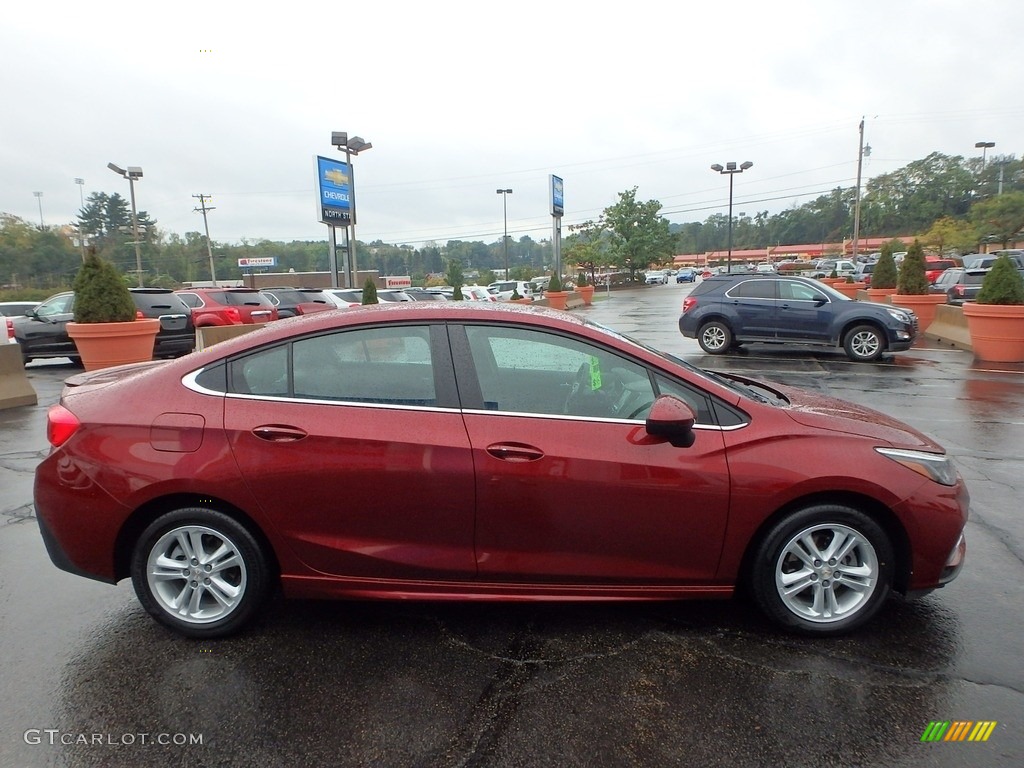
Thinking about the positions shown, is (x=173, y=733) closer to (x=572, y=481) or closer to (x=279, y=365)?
(x=279, y=365)

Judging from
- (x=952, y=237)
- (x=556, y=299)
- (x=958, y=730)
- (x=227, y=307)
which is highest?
(x=952, y=237)

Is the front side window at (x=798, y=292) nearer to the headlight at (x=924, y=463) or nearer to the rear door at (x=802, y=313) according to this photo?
the rear door at (x=802, y=313)

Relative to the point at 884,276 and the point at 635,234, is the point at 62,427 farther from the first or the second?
the point at 635,234

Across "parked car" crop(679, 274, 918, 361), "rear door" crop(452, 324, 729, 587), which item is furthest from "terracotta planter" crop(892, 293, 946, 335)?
"rear door" crop(452, 324, 729, 587)

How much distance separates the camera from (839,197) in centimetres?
11519

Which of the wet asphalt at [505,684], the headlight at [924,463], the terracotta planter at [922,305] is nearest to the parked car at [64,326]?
the wet asphalt at [505,684]

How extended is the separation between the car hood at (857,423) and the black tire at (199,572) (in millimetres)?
2670

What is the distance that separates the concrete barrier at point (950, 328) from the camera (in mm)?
14117

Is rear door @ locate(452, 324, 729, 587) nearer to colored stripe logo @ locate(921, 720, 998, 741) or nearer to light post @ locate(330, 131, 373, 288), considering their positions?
colored stripe logo @ locate(921, 720, 998, 741)

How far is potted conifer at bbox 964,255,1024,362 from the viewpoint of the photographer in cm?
1158

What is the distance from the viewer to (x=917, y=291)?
55.7ft

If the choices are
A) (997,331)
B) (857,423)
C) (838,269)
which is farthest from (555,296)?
(838,269)

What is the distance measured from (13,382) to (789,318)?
13151 mm

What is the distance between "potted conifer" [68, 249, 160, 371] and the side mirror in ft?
32.8
